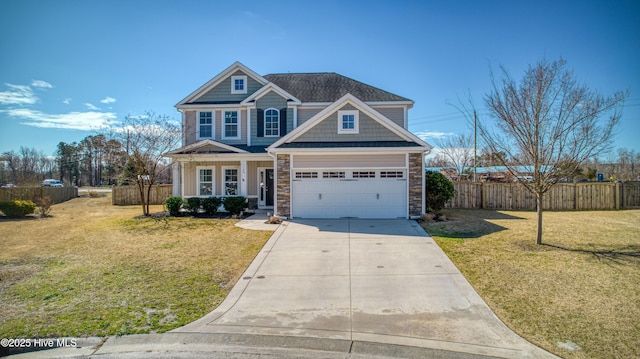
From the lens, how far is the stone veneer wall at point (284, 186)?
14.3 metres

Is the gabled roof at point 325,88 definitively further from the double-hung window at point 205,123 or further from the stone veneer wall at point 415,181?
the stone veneer wall at point 415,181

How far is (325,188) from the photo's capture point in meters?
14.2

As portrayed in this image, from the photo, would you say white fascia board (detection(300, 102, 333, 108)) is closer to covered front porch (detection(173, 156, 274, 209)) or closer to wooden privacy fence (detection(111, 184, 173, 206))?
covered front porch (detection(173, 156, 274, 209))

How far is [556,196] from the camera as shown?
59.3ft

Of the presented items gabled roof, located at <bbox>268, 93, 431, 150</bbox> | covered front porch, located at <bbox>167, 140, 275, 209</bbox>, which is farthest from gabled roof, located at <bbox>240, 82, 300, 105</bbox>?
gabled roof, located at <bbox>268, 93, 431, 150</bbox>

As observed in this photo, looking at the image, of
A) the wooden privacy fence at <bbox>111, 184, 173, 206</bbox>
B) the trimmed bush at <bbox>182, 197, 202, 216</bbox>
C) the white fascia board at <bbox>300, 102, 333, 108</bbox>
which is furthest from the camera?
the wooden privacy fence at <bbox>111, 184, 173, 206</bbox>

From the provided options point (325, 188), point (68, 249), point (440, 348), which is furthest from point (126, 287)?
point (325, 188)

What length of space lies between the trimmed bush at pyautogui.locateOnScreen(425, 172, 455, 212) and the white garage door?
146cm

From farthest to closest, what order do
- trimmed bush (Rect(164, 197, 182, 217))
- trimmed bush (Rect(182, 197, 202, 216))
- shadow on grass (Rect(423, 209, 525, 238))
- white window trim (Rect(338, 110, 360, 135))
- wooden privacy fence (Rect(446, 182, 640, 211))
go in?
1. wooden privacy fence (Rect(446, 182, 640, 211))
2. trimmed bush (Rect(182, 197, 202, 216))
3. trimmed bush (Rect(164, 197, 182, 217))
4. white window trim (Rect(338, 110, 360, 135))
5. shadow on grass (Rect(423, 209, 525, 238))

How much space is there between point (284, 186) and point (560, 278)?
10.0 metres

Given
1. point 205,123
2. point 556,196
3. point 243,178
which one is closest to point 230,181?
point 243,178

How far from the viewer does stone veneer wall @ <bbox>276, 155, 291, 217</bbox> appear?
46.9 ft

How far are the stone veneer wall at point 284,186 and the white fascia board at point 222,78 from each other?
728cm

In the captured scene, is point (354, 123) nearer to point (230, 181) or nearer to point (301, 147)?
point (301, 147)
